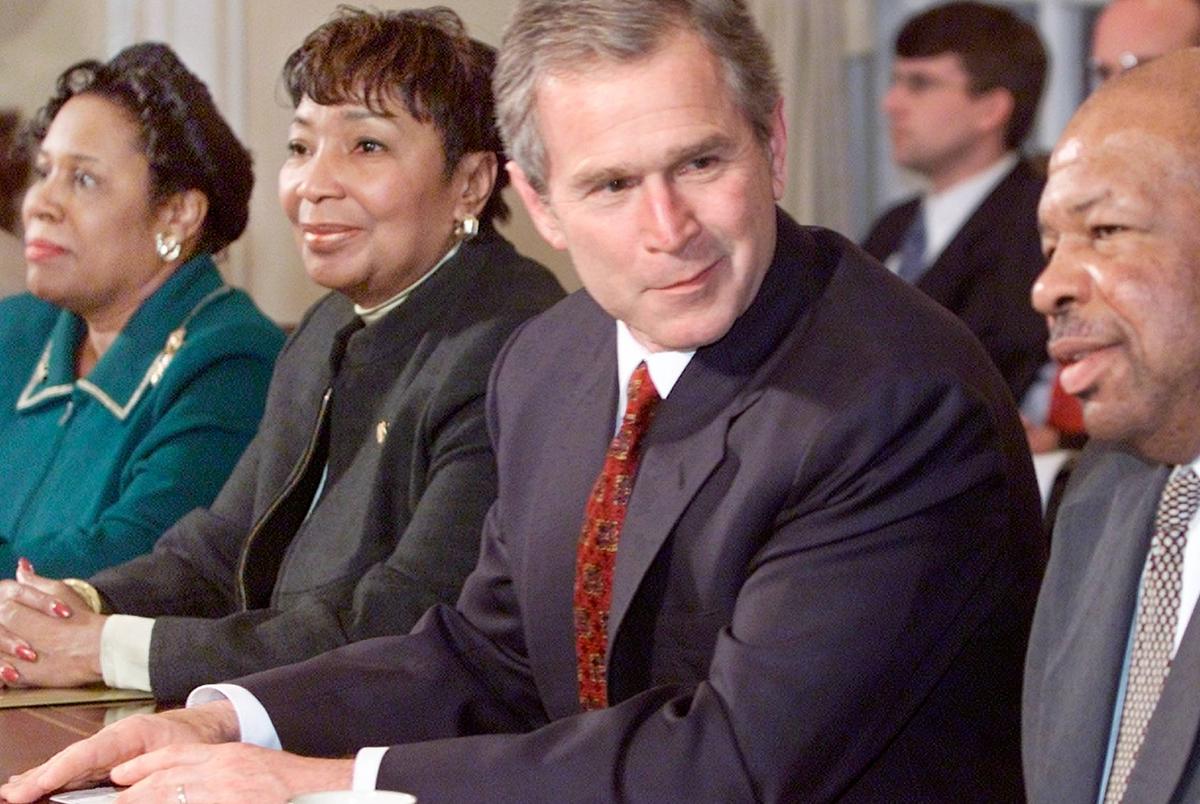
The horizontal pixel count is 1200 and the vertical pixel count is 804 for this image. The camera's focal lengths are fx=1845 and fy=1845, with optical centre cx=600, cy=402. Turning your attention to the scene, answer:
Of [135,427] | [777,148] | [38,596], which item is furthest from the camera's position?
[135,427]

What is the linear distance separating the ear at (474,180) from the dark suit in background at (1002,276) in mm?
2015

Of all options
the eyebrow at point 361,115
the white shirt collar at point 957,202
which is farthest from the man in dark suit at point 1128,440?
the white shirt collar at point 957,202

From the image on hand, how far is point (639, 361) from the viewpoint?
6.12 feet

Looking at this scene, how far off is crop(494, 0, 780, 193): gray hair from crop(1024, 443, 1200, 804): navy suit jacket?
0.47 metres

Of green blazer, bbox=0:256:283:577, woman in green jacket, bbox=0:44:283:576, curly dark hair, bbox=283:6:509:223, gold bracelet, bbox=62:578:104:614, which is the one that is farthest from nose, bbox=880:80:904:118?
gold bracelet, bbox=62:578:104:614

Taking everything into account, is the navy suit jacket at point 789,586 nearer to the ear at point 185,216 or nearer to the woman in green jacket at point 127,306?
the woman in green jacket at point 127,306

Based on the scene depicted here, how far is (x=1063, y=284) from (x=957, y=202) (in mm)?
3313

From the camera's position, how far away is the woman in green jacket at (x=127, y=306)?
2.88m

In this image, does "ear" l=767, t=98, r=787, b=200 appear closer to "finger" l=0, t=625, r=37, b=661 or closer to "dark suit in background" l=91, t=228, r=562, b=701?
"dark suit in background" l=91, t=228, r=562, b=701

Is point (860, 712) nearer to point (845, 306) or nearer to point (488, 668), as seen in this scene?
point (845, 306)

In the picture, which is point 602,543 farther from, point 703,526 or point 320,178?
point 320,178

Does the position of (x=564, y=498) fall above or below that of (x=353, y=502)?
above

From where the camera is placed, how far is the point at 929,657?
5.36 ft

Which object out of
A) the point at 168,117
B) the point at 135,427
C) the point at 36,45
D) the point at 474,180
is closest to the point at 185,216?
→ the point at 168,117
